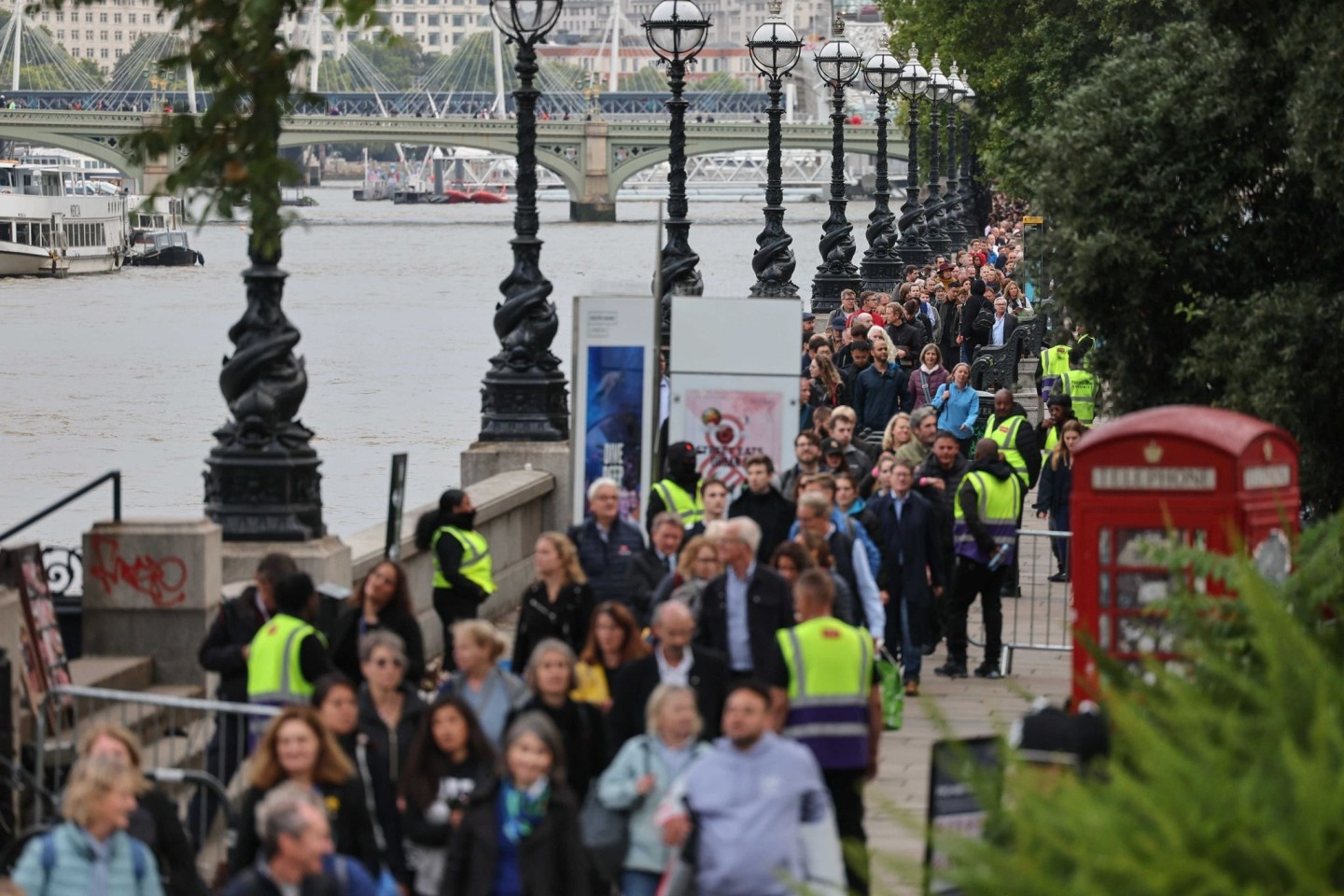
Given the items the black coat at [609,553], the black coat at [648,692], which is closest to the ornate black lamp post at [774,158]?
the black coat at [609,553]

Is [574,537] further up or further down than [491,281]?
further down

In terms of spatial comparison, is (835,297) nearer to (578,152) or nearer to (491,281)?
(491,281)

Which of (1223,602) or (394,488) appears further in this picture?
(394,488)

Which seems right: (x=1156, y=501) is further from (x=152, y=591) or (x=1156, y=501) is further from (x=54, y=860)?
(x=54, y=860)

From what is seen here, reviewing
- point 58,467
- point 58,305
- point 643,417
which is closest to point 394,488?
point 643,417

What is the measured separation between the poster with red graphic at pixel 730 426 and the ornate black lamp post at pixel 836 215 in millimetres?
21776

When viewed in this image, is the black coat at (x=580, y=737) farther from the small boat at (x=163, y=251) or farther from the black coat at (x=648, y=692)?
the small boat at (x=163, y=251)

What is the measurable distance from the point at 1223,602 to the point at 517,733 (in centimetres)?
215

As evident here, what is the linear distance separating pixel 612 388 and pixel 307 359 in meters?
42.5

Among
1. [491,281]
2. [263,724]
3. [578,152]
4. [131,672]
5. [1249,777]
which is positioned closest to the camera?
[1249,777]

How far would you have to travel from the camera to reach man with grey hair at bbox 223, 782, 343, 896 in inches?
274

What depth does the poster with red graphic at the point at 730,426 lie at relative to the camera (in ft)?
48.9

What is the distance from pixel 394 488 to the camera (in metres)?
13.0

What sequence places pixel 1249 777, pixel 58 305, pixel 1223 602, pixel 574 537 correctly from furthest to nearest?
pixel 58 305, pixel 574 537, pixel 1223 602, pixel 1249 777
